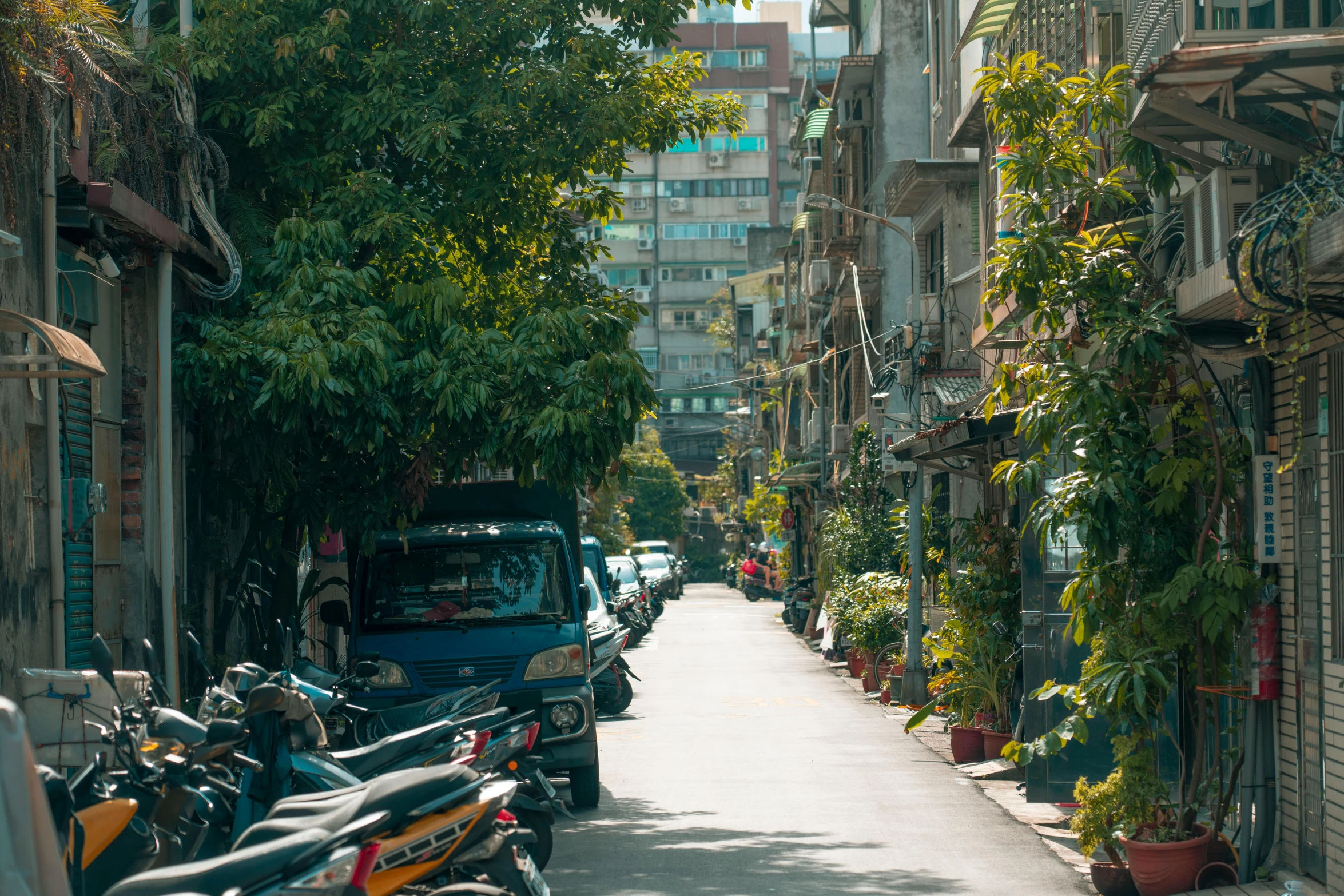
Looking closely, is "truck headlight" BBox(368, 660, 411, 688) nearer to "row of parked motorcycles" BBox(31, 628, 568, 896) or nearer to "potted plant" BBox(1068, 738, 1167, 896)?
"row of parked motorcycles" BBox(31, 628, 568, 896)

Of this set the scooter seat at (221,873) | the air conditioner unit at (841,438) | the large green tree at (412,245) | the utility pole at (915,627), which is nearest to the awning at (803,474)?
the air conditioner unit at (841,438)

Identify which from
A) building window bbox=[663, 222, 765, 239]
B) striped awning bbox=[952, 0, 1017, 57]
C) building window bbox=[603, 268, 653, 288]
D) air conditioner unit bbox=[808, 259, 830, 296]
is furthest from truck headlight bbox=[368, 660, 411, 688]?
building window bbox=[663, 222, 765, 239]

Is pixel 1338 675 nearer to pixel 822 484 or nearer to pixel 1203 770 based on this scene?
pixel 1203 770

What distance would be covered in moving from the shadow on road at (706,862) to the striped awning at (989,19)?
8.50 m

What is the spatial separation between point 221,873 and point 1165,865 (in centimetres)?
585

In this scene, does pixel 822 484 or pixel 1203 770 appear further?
pixel 822 484

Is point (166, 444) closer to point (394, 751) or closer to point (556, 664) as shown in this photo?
point (556, 664)

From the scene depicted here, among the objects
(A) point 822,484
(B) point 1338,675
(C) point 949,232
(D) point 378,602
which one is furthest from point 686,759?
(A) point 822,484

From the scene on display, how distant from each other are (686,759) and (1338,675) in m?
7.71

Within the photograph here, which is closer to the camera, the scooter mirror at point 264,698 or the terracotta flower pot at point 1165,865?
the scooter mirror at point 264,698

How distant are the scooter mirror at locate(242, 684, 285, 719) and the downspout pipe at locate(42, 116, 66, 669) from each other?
373 centimetres

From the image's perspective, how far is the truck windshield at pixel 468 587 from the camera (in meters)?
11.8

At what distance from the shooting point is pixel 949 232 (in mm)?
21828

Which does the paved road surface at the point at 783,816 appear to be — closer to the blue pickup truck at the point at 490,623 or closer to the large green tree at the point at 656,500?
the blue pickup truck at the point at 490,623
